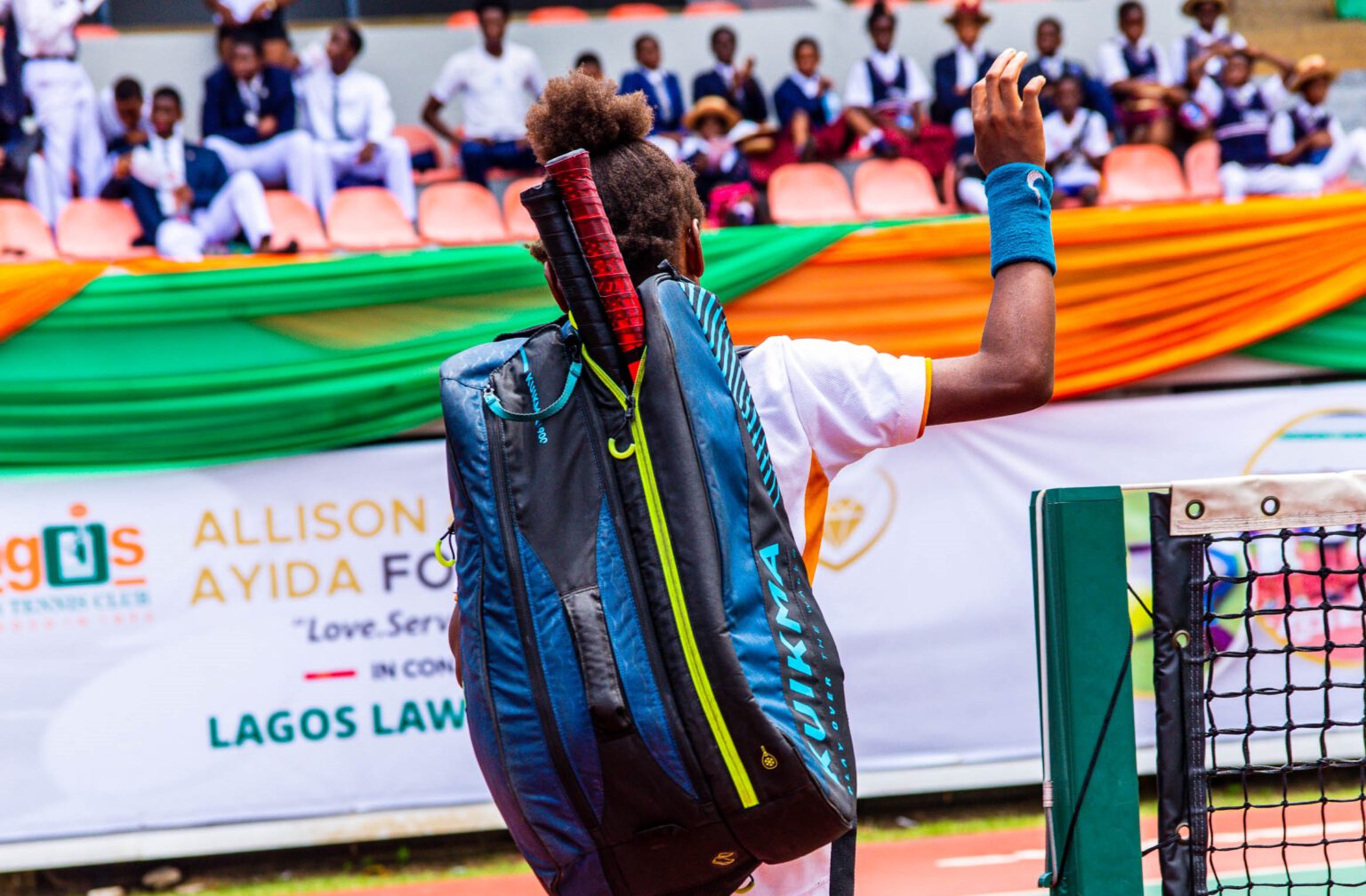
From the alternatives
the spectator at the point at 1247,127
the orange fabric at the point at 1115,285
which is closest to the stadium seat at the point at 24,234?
the orange fabric at the point at 1115,285

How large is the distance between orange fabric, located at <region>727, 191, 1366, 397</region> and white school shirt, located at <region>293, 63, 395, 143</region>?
190 inches

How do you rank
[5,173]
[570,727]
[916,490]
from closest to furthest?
[570,727]
[916,490]
[5,173]

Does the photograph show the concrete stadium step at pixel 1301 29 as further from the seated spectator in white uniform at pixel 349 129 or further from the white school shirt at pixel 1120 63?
the seated spectator in white uniform at pixel 349 129

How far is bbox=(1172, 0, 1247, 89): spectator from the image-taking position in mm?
10852

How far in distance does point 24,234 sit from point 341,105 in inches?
100

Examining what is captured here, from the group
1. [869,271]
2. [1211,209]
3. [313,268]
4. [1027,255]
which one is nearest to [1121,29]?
[1211,209]

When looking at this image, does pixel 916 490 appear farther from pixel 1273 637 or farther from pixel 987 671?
pixel 1273 637

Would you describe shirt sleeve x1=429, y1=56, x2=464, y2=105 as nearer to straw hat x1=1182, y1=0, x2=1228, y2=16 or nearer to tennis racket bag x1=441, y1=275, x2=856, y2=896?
straw hat x1=1182, y1=0, x2=1228, y2=16

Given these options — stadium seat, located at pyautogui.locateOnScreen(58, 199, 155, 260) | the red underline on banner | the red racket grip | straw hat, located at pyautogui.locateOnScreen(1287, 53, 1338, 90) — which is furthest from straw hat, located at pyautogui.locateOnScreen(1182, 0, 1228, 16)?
the red racket grip

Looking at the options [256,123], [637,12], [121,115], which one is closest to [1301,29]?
[637,12]

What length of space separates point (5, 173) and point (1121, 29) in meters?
8.56

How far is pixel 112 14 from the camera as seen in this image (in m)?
12.1

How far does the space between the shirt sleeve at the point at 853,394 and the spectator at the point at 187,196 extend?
6371mm

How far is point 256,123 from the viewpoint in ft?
29.9
